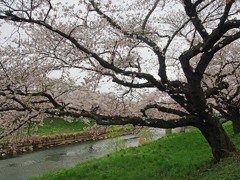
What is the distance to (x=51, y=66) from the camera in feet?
35.1

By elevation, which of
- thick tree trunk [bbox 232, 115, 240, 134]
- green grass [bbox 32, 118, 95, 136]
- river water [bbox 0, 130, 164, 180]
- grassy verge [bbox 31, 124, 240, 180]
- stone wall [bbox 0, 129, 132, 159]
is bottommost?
grassy verge [bbox 31, 124, 240, 180]

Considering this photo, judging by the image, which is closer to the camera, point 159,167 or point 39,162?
point 159,167

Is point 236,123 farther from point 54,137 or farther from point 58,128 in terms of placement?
point 58,128

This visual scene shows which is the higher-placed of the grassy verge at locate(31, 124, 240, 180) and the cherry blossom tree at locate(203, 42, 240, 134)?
the cherry blossom tree at locate(203, 42, 240, 134)

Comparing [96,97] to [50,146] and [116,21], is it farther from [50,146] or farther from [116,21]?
Answer: [50,146]

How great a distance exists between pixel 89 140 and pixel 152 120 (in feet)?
105

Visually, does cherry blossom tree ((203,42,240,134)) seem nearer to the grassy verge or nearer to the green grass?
the grassy verge

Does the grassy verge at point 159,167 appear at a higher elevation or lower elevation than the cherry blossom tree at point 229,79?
lower

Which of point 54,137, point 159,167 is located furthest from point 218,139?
point 54,137

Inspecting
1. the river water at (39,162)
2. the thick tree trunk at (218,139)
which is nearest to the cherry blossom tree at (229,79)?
the thick tree trunk at (218,139)

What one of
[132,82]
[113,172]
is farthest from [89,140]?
[132,82]

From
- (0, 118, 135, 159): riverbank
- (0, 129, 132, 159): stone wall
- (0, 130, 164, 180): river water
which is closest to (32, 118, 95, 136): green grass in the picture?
(0, 118, 135, 159): riverbank

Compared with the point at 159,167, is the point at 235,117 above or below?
above

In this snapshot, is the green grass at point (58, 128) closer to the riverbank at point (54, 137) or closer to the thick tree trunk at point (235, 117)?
the riverbank at point (54, 137)
